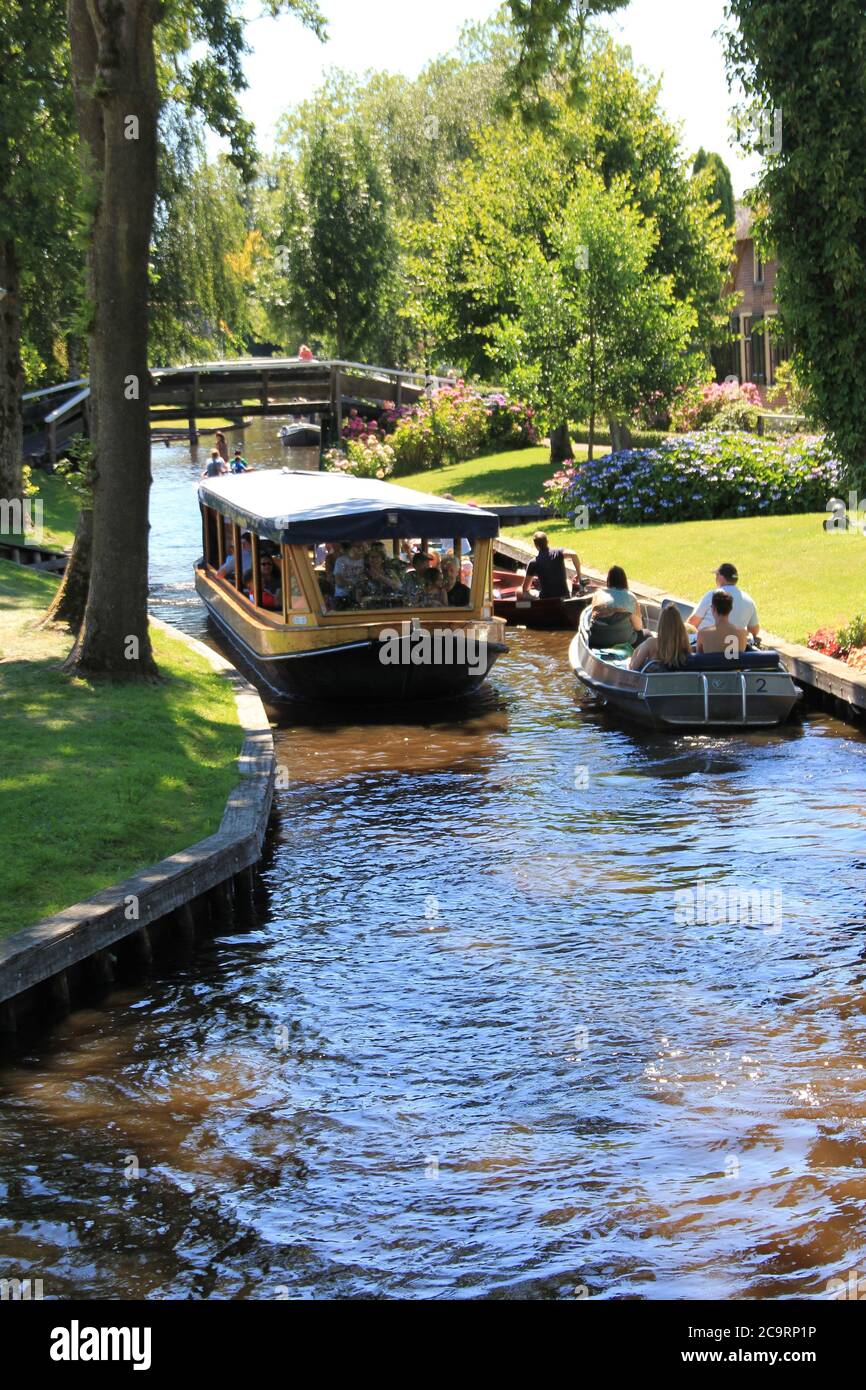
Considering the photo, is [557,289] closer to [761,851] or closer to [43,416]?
[43,416]

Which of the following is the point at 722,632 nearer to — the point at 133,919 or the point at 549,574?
the point at 549,574

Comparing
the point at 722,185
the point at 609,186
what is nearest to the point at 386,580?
the point at 609,186

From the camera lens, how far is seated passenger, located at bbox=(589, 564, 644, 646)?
18328mm

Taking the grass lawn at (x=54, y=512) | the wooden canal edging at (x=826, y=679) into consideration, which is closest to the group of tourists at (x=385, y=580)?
the wooden canal edging at (x=826, y=679)

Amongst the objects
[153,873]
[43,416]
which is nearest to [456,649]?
[153,873]

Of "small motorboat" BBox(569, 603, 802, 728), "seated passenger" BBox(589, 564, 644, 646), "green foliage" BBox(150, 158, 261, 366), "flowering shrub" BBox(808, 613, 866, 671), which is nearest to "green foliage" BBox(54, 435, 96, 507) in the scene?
Answer: "small motorboat" BBox(569, 603, 802, 728)

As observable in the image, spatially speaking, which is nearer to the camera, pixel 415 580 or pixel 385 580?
pixel 385 580

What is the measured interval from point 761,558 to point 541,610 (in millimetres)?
3574

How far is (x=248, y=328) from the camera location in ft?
116

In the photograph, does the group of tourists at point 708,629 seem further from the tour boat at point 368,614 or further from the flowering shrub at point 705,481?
the flowering shrub at point 705,481

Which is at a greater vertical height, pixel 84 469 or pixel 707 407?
pixel 707 407

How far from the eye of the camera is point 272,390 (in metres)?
48.3

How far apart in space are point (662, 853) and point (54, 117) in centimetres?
1933
